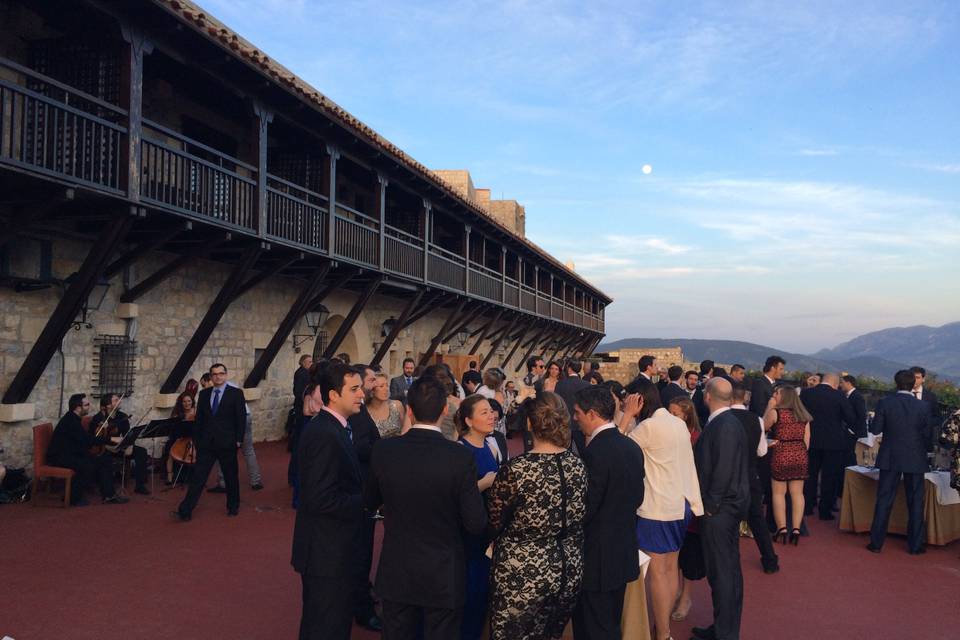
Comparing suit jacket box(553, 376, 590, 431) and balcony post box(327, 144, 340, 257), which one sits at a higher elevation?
balcony post box(327, 144, 340, 257)

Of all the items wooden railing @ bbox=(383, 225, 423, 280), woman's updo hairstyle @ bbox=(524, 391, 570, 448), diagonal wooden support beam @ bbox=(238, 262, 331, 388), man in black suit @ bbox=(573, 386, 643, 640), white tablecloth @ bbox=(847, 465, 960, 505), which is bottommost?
white tablecloth @ bbox=(847, 465, 960, 505)

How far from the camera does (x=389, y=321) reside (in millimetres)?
17672

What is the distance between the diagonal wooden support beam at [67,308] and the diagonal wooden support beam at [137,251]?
0.88m

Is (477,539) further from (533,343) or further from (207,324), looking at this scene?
(533,343)

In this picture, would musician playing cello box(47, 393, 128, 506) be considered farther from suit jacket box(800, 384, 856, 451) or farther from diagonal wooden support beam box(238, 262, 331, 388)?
suit jacket box(800, 384, 856, 451)

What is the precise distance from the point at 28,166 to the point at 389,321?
1118 cm

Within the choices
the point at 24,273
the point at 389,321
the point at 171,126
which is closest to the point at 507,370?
the point at 389,321

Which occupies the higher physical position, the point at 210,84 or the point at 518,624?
the point at 210,84

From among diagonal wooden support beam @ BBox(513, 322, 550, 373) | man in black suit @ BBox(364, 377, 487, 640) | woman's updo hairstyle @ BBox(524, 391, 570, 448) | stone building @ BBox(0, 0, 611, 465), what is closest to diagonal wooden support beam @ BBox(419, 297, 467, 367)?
stone building @ BBox(0, 0, 611, 465)

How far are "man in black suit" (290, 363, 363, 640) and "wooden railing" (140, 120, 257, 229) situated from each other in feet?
19.2

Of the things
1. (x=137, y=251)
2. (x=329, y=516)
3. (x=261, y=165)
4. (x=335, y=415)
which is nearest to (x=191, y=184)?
(x=137, y=251)

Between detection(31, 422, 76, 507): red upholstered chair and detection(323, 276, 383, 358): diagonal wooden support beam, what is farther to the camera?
detection(323, 276, 383, 358): diagonal wooden support beam

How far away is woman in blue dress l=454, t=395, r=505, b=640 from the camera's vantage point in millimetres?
3638

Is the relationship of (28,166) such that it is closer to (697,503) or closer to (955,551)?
(697,503)
